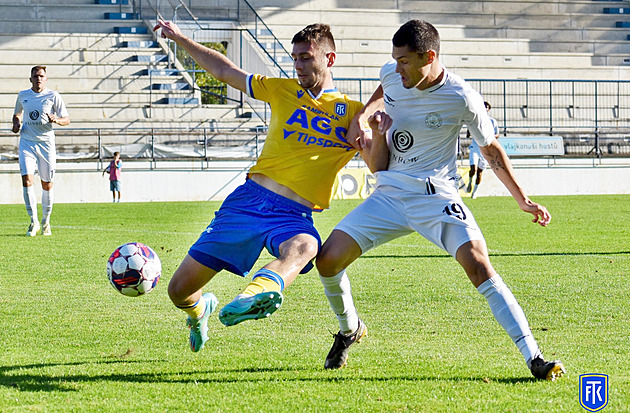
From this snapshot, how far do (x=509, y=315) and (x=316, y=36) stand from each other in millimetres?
1908

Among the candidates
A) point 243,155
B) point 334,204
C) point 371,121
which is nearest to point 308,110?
point 371,121

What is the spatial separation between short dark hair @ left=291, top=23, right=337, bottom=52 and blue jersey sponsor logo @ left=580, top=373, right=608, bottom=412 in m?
2.29

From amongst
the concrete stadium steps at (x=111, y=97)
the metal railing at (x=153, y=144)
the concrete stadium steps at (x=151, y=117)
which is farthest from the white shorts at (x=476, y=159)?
the concrete stadium steps at (x=111, y=97)

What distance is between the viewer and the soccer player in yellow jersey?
196 inches

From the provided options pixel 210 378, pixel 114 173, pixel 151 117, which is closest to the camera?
pixel 210 378

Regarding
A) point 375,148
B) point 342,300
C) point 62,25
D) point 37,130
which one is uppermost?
point 62,25

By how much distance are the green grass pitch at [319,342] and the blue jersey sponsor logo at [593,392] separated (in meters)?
0.05

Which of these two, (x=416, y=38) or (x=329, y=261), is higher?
(x=416, y=38)

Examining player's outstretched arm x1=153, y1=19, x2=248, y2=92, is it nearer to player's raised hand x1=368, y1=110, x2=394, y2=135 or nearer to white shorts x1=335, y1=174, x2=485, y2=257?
player's raised hand x1=368, y1=110, x2=394, y2=135

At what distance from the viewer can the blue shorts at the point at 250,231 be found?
4973mm

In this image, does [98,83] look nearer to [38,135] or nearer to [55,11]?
[55,11]

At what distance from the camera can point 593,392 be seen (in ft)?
13.9

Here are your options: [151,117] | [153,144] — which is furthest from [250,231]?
[151,117]

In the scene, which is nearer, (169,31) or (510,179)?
(510,179)
